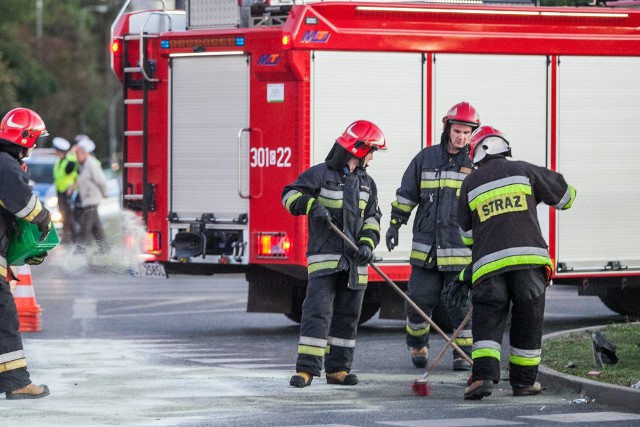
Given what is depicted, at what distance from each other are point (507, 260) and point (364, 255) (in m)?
1.13

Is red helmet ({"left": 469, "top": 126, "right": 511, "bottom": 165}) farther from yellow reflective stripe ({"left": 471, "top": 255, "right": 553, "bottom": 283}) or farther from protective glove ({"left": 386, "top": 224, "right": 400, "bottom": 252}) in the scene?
protective glove ({"left": 386, "top": 224, "right": 400, "bottom": 252})

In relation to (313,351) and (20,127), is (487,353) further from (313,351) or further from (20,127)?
(20,127)

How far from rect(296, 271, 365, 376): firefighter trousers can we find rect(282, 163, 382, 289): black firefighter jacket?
102mm

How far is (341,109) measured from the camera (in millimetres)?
13297

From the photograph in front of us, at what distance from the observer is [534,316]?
32.3 ft

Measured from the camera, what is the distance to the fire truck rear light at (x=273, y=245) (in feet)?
44.1

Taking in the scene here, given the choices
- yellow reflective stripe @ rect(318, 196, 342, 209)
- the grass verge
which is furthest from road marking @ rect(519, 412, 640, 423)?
yellow reflective stripe @ rect(318, 196, 342, 209)

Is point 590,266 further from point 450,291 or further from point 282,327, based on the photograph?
point 450,291

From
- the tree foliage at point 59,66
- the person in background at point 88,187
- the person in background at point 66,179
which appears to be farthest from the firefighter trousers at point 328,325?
the tree foliage at point 59,66

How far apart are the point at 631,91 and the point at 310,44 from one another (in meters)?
3.24

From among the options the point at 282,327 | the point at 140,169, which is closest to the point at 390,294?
the point at 282,327

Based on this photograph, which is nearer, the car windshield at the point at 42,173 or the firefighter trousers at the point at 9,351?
the firefighter trousers at the point at 9,351

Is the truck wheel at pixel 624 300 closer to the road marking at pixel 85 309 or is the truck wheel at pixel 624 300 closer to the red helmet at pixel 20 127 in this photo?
the road marking at pixel 85 309

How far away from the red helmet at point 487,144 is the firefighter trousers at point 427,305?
1598 mm
